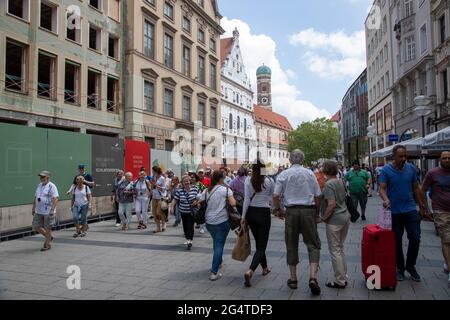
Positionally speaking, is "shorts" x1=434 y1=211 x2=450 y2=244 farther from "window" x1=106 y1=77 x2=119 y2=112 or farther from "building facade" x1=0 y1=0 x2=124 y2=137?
"window" x1=106 y1=77 x2=119 y2=112

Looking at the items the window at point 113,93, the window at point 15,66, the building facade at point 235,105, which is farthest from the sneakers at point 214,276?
the building facade at point 235,105

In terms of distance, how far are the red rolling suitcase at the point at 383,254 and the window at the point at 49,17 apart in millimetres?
20833

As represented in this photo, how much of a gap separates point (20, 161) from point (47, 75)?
1133 cm

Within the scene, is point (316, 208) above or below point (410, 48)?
below

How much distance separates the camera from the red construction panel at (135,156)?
17.0 meters

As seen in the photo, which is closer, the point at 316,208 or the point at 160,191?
the point at 316,208

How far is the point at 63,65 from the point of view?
69.4 feet

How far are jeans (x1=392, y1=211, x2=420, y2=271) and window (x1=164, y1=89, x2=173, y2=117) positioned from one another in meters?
26.4

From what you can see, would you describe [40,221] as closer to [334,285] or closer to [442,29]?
[334,285]

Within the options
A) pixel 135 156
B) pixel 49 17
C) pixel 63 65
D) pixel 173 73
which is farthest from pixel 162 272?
pixel 173 73

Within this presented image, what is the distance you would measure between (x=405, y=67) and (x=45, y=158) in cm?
2800

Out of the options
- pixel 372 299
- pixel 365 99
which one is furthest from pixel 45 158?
pixel 365 99

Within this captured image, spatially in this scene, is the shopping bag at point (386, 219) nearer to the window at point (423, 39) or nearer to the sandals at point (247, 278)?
the sandals at point (247, 278)

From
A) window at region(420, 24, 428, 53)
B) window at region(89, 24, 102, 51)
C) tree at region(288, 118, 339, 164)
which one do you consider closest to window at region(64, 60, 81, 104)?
window at region(89, 24, 102, 51)
